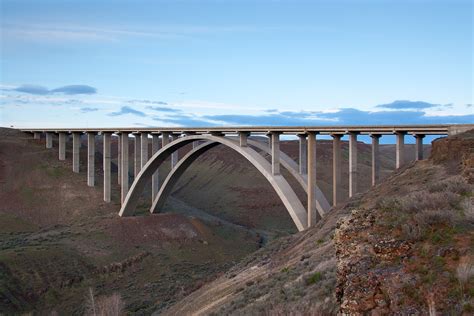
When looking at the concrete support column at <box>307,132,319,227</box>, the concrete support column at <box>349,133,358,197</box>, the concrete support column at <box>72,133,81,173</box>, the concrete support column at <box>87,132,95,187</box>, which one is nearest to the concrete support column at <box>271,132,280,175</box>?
the concrete support column at <box>307,132,319,227</box>

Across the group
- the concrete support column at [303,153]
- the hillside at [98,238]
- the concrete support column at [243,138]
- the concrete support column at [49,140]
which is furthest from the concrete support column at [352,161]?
the concrete support column at [49,140]

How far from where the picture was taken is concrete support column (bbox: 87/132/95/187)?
52.6 m

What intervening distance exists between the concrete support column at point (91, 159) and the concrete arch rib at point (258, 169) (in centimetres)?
848

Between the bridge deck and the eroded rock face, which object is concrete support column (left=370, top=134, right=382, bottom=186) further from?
the eroded rock face

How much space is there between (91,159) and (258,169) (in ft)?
88.2

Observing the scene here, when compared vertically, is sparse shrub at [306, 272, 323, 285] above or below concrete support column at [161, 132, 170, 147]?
below

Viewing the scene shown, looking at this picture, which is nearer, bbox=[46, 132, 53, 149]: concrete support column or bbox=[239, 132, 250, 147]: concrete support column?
bbox=[239, 132, 250, 147]: concrete support column

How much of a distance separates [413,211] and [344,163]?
83501 millimetres

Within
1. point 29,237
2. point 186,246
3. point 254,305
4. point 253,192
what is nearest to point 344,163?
point 253,192

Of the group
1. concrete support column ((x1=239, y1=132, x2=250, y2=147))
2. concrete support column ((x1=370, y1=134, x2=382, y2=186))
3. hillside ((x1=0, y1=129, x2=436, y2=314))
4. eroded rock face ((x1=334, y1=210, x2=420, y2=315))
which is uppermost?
concrete support column ((x1=239, y1=132, x2=250, y2=147))

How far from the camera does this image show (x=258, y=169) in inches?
1312

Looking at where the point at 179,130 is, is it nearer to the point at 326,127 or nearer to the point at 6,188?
the point at 326,127

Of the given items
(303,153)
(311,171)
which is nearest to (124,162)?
(303,153)

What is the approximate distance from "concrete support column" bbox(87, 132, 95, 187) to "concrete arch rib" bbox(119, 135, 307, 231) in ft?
27.8
